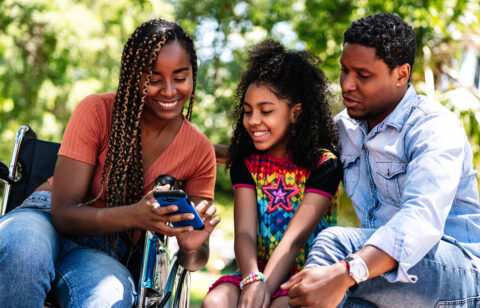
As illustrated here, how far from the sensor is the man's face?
219cm

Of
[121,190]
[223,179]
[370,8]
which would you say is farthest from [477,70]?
[121,190]

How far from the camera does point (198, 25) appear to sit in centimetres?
750

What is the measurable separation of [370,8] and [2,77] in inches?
214

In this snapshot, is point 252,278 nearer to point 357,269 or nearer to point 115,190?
point 357,269

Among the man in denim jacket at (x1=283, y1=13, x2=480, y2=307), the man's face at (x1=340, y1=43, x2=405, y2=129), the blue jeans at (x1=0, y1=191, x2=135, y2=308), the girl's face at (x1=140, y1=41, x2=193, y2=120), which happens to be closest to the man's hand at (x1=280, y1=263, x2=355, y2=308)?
the man in denim jacket at (x1=283, y1=13, x2=480, y2=307)

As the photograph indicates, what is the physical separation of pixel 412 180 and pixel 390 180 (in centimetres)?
26

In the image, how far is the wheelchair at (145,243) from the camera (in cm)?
197

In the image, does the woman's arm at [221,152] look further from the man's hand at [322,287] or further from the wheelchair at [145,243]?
the man's hand at [322,287]

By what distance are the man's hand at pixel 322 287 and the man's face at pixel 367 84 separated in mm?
796

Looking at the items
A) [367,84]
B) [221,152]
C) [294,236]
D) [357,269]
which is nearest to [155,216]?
[294,236]

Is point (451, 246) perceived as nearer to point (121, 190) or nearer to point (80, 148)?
point (121, 190)

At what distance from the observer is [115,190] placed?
227cm

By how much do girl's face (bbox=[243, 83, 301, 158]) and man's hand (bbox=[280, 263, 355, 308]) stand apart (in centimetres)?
84

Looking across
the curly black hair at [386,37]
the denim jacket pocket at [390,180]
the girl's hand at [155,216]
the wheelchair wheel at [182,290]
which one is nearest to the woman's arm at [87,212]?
the girl's hand at [155,216]
